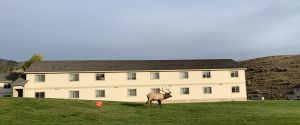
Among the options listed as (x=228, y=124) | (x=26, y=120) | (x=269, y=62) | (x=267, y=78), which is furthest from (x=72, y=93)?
(x=269, y=62)

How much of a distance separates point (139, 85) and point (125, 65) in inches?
180

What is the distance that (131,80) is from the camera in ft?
213

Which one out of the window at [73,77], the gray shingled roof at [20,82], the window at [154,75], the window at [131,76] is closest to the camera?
the gray shingled roof at [20,82]

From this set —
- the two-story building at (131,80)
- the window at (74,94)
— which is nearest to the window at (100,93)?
the two-story building at (131,80)

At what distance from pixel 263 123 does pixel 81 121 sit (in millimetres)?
13455

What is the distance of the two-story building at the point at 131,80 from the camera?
62.1 metres

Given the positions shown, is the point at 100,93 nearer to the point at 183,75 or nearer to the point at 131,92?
the point at 131,92

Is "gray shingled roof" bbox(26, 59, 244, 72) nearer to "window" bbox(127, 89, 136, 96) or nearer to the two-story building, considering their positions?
the two-story building

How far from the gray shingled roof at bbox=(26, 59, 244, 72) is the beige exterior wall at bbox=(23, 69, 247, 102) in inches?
36.7

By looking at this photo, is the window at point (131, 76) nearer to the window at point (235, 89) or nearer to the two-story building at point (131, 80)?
the two-story building at point (131, 80)

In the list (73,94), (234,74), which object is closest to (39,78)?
(73,94)

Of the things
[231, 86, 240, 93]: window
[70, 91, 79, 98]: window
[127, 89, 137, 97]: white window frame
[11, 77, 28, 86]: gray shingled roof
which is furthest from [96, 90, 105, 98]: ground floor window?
[231, 86, 240, 93]: window

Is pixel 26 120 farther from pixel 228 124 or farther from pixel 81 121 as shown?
pixel 228 124

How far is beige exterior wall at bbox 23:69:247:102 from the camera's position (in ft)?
204
